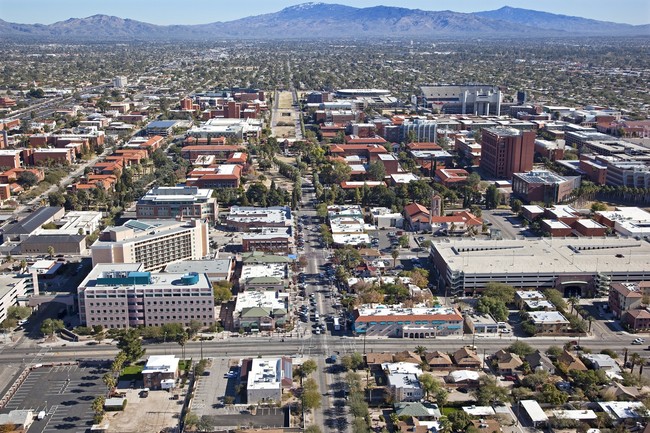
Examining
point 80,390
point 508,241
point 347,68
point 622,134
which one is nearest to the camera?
point 80,390

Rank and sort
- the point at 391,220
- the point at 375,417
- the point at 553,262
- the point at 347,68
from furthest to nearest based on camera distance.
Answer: the point at 347,68 < the point at 391,220 < the point at 553,262 < the point at 375,417

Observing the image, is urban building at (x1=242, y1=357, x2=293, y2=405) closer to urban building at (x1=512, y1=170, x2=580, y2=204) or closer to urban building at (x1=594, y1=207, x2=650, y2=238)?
urban building at (x1=594, y1=207, x2=650, y2=238)

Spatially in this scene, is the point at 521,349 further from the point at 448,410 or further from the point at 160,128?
the point at 160,128

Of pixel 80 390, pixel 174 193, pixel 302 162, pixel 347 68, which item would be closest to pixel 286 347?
pixel 80 390

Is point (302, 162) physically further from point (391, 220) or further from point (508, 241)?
point (508, 241)

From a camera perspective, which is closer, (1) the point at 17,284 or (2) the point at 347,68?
(1) the point at 17,284

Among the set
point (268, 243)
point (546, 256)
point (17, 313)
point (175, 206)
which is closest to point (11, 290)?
→ point (17, 313)
